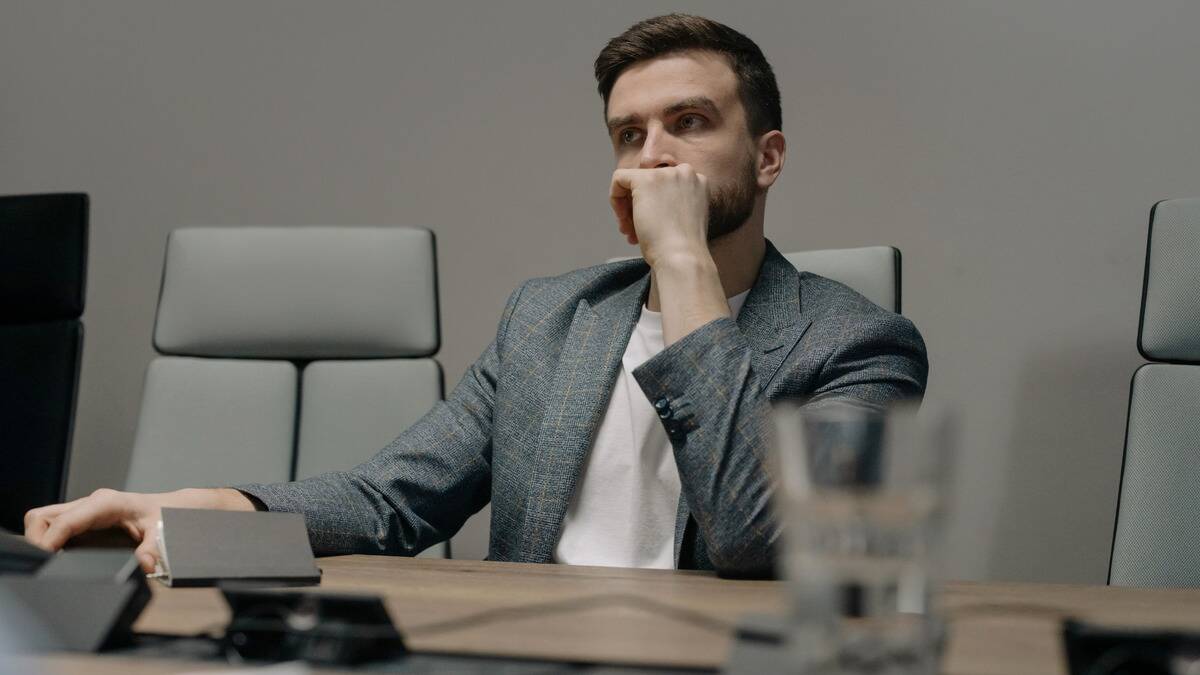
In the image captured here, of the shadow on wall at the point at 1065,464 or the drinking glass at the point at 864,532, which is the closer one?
the drinking glass at the point at 864,532

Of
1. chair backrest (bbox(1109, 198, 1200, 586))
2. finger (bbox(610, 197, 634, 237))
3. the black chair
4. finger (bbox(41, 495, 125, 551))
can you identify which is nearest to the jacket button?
finger (bbox(610, 197, 634, 237))

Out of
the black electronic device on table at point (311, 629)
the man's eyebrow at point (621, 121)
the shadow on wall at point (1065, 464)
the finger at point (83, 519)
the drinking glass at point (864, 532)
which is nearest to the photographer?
the drinking glass at point (864, 532)

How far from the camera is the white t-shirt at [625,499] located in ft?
4.31

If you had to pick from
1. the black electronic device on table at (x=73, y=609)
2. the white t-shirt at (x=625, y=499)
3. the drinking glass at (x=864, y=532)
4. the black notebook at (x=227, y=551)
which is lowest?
the white t-shirt at (x=625, y=499)

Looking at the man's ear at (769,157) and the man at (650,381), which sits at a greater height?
the man's ear at (769,157)

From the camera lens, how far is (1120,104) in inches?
85.0

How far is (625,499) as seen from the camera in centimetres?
133

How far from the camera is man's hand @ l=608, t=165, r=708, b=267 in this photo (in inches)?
48.9

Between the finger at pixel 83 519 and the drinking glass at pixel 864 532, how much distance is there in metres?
0.75

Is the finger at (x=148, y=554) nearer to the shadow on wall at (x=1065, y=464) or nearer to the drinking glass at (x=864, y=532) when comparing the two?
the drinking glass at (x=864, y=532)

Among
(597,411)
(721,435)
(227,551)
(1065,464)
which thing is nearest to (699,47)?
(597,411)

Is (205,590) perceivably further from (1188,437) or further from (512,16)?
(512,16)

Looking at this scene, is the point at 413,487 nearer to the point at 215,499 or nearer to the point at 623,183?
the point at 215,499

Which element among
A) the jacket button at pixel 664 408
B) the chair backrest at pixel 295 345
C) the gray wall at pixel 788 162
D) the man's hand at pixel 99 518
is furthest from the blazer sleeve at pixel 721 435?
the gray wall at pixel 788 162
